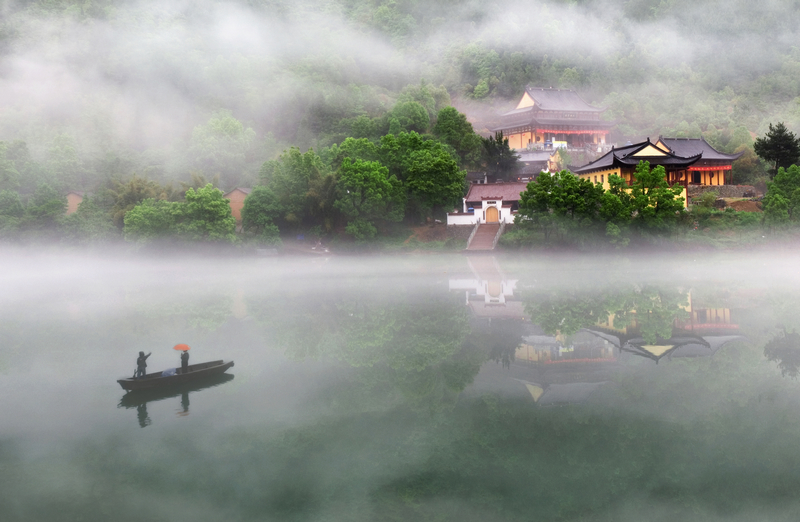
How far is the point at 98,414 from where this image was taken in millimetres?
13109

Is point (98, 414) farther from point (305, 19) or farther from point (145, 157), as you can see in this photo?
point (305, 19)

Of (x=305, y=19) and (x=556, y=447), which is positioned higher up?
(x=305, y=19)

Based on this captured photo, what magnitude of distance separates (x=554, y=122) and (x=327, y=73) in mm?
32362

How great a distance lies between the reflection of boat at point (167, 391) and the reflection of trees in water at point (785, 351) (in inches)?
497

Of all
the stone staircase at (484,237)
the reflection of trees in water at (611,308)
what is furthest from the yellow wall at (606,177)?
the reflection of trees in water at (611,308)

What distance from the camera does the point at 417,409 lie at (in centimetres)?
1292

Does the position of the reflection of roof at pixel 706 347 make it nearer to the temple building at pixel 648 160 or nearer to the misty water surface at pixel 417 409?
Result: the misty water surface at pixel 417 409

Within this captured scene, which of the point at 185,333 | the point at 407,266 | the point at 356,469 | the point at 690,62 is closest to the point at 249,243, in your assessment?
the point at 407,266

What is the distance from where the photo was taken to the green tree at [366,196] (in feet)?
138

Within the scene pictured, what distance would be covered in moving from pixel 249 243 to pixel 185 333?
76.9 feet

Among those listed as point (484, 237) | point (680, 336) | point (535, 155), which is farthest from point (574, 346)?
point (535, 155)

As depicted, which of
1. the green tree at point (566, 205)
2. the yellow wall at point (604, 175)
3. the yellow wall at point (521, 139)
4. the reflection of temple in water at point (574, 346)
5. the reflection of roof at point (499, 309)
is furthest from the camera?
the yellow wall at point (521, 139)

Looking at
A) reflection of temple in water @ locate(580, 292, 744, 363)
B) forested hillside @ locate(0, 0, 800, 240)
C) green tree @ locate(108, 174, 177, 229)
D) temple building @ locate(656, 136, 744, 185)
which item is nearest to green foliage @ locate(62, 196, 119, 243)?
green tree @ locate(108, 174, 177, 229)

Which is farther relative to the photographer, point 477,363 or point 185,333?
point 185,333
